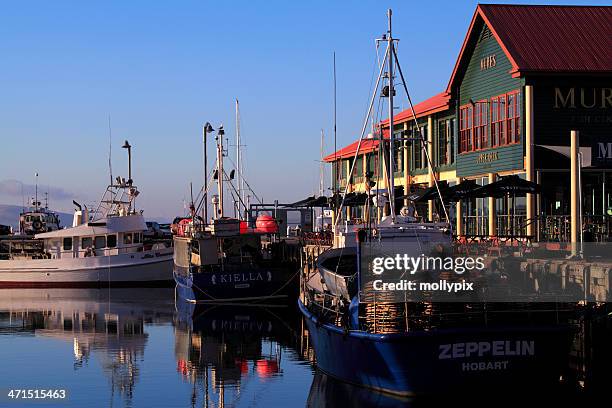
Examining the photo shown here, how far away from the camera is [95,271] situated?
199ft

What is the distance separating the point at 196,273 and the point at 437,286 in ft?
80.0

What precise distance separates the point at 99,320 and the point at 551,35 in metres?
19.2

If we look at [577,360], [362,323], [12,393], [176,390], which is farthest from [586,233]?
[12,393]

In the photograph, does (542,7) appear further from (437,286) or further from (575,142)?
(437,286)

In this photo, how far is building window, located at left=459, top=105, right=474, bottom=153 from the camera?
144ft

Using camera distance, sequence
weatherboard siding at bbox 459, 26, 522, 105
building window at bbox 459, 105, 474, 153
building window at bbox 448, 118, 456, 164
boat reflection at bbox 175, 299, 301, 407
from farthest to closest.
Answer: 1. building window at bbox 448, 118, 456, 164
2. building window at bbox 459, 105, 474, 153
3. weatherboard siding at bbox 459, 26, 522, 105
4. boat reflection at bbox 175, 299, 301, 407

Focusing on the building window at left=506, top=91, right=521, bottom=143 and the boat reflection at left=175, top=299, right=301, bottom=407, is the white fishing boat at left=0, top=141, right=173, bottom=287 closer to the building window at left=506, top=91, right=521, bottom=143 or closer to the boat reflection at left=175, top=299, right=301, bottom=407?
the boat reflection at left=175, top=299, right=301, bottom=407

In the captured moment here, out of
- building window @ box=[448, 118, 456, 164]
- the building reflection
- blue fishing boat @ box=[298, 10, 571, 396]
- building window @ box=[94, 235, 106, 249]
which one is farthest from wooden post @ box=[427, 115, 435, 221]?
blue fishing boat @ box=[298, 10, 571, 396]

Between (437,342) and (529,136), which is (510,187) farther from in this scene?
(437,342)

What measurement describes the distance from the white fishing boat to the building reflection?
3.83 ft

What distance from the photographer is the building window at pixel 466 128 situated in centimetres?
4384

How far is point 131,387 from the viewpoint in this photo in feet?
88.3

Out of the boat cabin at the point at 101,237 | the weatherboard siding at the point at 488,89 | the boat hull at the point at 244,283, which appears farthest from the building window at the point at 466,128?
the boat cabin at the point at 101,237

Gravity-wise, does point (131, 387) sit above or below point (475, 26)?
below
